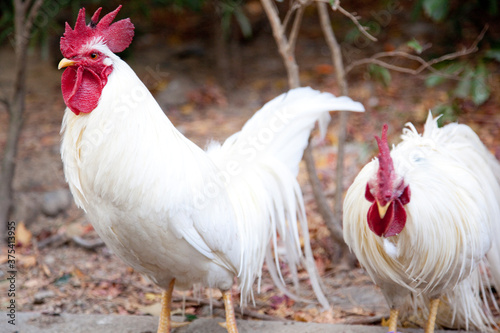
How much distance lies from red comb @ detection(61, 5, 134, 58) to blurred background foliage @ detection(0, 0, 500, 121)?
7.90 ft

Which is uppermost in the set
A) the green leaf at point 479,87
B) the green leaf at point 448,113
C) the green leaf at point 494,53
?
the green leaf at point 494,53

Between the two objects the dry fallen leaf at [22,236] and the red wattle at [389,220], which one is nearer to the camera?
the red wattle at [389,220]

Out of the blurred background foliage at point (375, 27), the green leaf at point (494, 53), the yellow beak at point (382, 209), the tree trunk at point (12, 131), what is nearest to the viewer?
the yellow beak at point (382, 209)

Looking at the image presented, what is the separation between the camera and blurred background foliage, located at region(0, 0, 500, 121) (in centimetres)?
573

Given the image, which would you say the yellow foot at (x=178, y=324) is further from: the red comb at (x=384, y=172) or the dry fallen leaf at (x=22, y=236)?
the dry fallen leaf at (x=22, y=236)

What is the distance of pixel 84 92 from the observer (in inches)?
113

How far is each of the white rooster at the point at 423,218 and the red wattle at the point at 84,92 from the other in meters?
1.44

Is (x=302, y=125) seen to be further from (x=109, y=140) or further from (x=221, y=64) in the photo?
(x=221, y=64)

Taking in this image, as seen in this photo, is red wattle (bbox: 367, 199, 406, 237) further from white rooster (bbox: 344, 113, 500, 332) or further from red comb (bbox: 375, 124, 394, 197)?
red comb (bbox: 375, 124, 394, 197)

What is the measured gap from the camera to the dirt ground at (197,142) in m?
4.25

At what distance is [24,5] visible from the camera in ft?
15.9

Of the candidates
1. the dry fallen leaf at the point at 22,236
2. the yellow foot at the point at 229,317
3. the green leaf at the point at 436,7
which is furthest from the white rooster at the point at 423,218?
the dry fallen leaf at the point at 22,236

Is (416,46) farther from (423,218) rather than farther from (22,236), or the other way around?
(22,236)

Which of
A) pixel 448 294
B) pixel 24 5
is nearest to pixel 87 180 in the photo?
pixel 448 294
